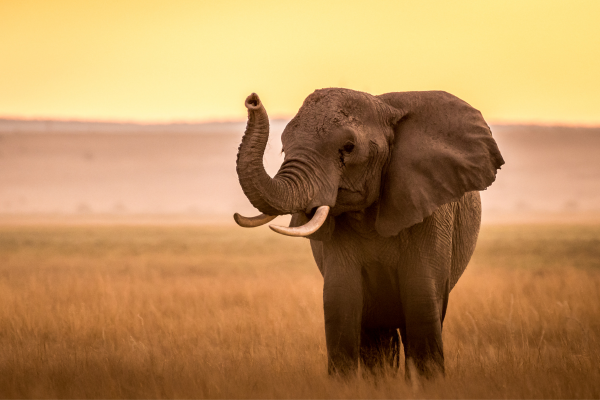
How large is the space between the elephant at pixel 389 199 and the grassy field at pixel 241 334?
522 mm

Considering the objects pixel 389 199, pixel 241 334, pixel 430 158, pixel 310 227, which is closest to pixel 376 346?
pixel 389 199

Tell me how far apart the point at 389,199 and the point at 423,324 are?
102 cm

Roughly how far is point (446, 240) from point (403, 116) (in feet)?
3.49

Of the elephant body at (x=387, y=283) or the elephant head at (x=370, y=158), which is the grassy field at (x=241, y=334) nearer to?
the elephant body at (x=387, y=283)

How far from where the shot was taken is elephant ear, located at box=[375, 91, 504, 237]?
771cm

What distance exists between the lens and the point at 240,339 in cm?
1120

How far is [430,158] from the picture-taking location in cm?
783

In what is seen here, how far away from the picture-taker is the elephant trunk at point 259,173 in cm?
681

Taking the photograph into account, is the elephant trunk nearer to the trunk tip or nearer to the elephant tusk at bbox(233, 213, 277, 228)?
the trunk tip

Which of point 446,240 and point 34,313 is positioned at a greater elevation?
point 446,240

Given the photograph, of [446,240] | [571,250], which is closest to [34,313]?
[446,240]

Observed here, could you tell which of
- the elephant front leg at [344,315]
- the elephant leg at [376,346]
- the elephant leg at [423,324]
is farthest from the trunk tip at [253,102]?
the elephant leg at [376,346]

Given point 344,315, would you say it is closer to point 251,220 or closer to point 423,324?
point 423,324

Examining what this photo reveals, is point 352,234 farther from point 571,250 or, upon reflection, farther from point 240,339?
point 571,250
